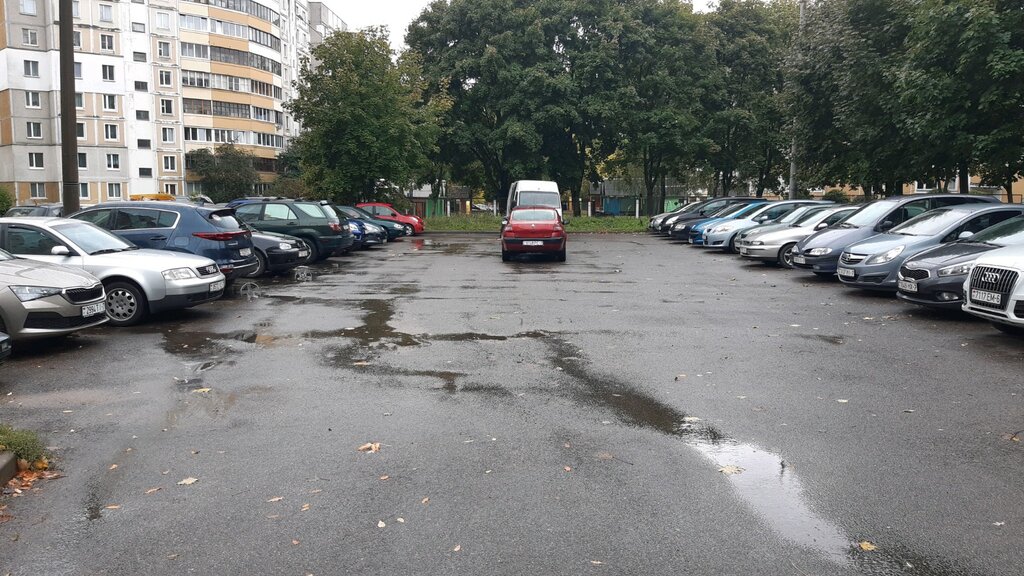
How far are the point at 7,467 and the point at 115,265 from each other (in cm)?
681

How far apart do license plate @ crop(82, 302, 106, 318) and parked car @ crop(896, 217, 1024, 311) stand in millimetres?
10936

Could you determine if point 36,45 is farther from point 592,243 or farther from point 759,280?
point 759,280

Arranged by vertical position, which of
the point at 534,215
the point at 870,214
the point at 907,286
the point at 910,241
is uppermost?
the point at 534,215

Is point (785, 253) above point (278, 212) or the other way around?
the other way around

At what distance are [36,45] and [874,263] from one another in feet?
246

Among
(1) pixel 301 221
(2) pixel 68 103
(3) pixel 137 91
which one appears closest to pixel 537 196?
(1) pixel 301 221

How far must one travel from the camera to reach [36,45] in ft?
228

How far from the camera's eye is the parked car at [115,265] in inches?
449

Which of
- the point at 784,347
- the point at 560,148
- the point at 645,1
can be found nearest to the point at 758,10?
the point at 645,1

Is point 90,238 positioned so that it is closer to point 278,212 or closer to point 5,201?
point 278,212

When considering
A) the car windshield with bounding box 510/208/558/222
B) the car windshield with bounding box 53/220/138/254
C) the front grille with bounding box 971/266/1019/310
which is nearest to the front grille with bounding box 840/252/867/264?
the front grille with bounding box 971/266/1019/310

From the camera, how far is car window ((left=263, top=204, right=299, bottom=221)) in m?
21.2

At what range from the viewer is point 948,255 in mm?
11883

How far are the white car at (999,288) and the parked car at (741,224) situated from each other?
14716 millimetres
